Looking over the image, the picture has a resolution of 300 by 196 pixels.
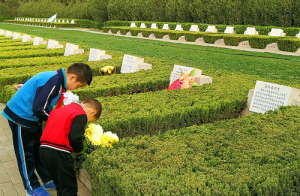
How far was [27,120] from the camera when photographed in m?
3.55

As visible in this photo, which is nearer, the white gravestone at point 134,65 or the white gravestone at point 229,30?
the white gravestone at point 134,65

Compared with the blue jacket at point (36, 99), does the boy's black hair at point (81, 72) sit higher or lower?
Result: higher

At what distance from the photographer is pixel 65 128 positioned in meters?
3.06

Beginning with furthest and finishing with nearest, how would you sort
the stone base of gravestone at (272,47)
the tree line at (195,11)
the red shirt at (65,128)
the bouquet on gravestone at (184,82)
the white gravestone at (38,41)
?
the tree line at (195,11), the stone base of gravestone at (272,47), the white gravestone at (38,41), the bouquet on gravestone at (184,82), the red shirt at (65,128)

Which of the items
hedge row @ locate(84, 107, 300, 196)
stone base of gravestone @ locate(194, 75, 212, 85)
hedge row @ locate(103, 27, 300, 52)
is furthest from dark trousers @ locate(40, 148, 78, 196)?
hedge row @ locate(103, 27, 300, 52)

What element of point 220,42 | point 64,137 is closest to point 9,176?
point 64,137

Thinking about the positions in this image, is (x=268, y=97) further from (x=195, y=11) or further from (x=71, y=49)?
(x=195, y=11)

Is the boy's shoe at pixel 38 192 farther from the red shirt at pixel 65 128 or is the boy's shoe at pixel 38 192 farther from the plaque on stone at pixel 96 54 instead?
the plaque on stone at pixel 96 54

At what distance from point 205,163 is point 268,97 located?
8.32 ft

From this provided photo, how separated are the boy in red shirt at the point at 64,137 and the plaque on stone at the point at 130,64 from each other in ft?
17.4

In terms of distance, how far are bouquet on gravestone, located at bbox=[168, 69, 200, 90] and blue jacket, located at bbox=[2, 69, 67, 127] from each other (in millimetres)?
3270

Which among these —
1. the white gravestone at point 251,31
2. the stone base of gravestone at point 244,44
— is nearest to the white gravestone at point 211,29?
the white gravestone at point 251,31

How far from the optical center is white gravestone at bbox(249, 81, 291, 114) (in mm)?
5005

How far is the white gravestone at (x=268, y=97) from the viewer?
501cm
